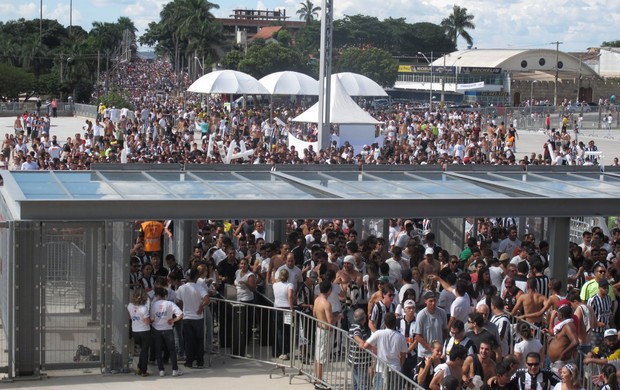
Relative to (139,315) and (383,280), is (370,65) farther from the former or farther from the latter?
(139,315)

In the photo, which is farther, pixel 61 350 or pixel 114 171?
pixel 114 171

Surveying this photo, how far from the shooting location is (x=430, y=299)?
11.1m

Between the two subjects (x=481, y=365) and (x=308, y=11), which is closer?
(x=481, y=365)

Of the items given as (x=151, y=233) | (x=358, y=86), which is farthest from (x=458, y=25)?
(x=151, y=233)

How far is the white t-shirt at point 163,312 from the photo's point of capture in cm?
1223

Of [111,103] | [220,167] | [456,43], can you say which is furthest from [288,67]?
[220,167]

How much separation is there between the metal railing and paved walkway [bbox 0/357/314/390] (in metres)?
0.19

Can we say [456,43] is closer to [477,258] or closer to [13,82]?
[13,82]

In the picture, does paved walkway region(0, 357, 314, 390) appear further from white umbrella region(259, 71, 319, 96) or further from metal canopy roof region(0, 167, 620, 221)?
white umbrella region(259, 71, 319, 96)

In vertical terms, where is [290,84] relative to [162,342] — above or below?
above

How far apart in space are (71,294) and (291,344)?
2668mm

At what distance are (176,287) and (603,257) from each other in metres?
6.27

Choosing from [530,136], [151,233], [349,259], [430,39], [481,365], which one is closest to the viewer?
[481,365]

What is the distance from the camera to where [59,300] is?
12.4 metres
